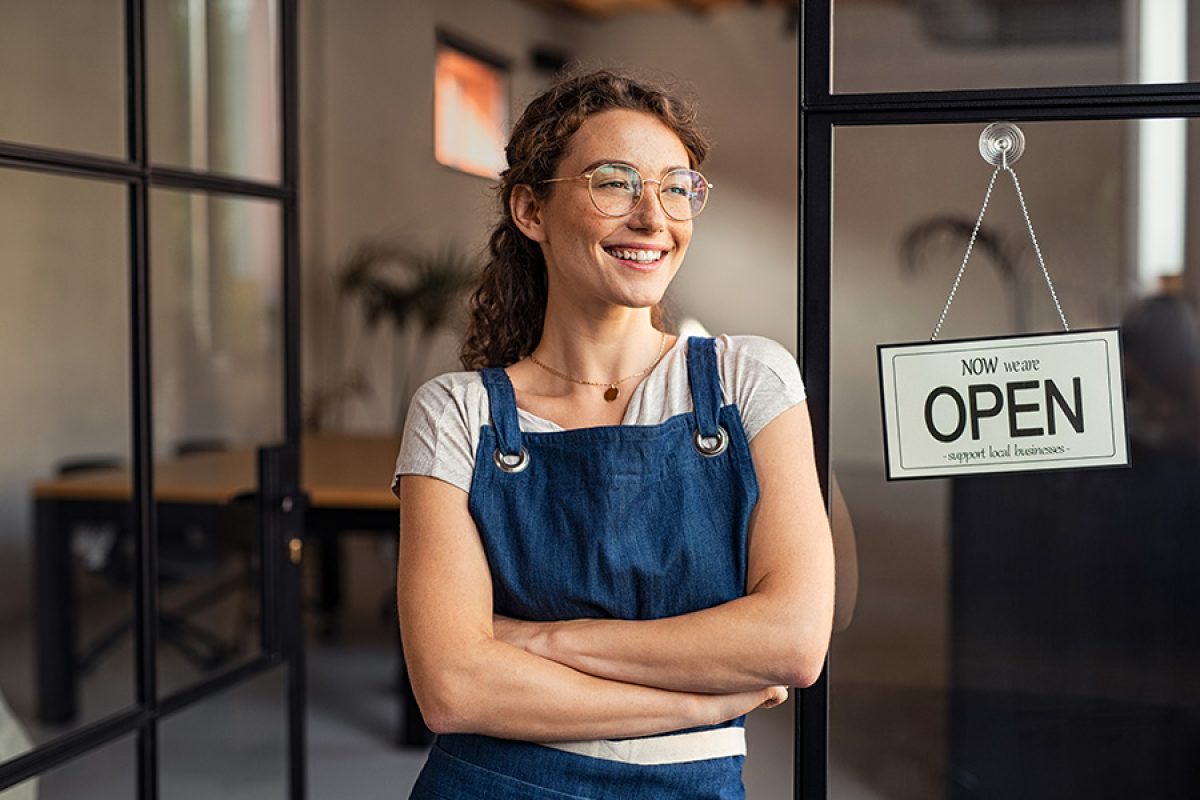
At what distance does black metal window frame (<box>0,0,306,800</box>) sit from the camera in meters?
2.55

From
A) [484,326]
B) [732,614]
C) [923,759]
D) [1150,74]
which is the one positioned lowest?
[923,759]

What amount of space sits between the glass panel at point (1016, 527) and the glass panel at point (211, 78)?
185cm

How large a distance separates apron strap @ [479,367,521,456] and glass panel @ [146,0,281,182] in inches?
71.4

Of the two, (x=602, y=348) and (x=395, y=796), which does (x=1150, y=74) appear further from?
(x=395, y=796)

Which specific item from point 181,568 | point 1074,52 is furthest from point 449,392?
point 181,568

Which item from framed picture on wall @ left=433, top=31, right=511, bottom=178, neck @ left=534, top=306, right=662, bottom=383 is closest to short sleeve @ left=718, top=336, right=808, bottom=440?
neck @ left=534, top=306, right=662, bottom=383

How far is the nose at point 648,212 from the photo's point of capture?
5.27 feet

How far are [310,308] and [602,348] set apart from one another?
633 centimetres

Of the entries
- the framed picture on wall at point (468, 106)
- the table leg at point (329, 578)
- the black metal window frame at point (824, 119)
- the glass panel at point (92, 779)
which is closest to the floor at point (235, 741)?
the glass panel at point (92, 779)

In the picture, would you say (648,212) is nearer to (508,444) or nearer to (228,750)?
(508,444)

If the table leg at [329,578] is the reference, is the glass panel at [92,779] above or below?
below

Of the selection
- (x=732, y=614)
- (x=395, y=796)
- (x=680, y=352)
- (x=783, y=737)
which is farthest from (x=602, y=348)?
(x=395, y=796)

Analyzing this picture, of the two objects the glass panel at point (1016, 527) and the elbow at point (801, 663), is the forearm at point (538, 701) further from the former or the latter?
the glass panel at point (1016, 527)

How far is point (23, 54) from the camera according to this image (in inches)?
187
